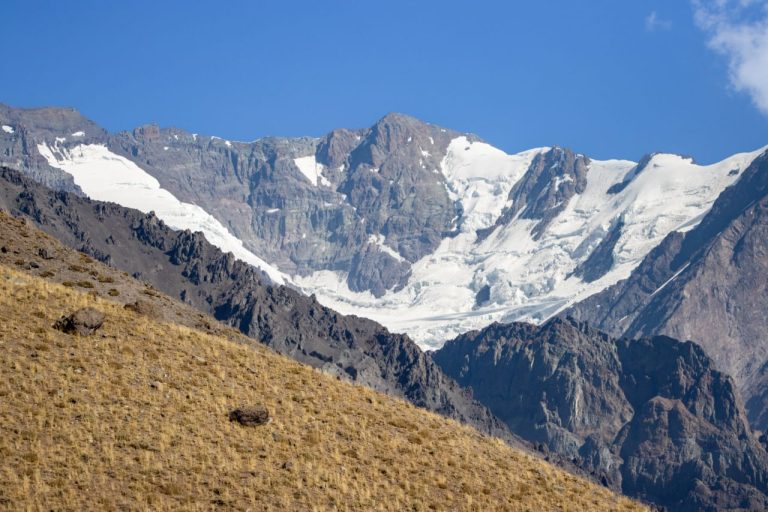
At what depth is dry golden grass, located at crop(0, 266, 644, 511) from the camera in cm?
4450

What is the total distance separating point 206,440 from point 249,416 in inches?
125

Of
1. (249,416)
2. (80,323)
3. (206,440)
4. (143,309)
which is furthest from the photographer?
(143,309)

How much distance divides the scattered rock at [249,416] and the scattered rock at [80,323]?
10962 mm

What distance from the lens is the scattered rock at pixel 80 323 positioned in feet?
195

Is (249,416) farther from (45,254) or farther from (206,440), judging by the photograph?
(45,254)

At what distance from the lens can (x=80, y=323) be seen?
196ft

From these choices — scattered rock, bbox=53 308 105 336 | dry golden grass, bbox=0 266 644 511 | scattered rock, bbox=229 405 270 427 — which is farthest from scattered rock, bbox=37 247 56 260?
scattered rock, bbox=229 405 270 427

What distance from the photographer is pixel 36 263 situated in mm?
84875

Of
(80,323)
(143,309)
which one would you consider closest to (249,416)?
(80,323)

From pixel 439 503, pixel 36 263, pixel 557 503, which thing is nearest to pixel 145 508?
pixel 439 503

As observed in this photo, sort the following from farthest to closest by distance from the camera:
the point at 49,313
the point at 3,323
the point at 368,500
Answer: the point at 49,313 < the point at 3,323 < the point at 368,500

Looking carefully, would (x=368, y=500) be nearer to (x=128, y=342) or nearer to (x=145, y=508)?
(x=145, y=508)

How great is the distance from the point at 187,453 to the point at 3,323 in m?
15.8

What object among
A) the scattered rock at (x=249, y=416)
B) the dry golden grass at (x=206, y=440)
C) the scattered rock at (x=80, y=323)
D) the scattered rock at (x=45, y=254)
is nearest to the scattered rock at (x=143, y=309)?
the dry golden grass at (x=206, y=440)
